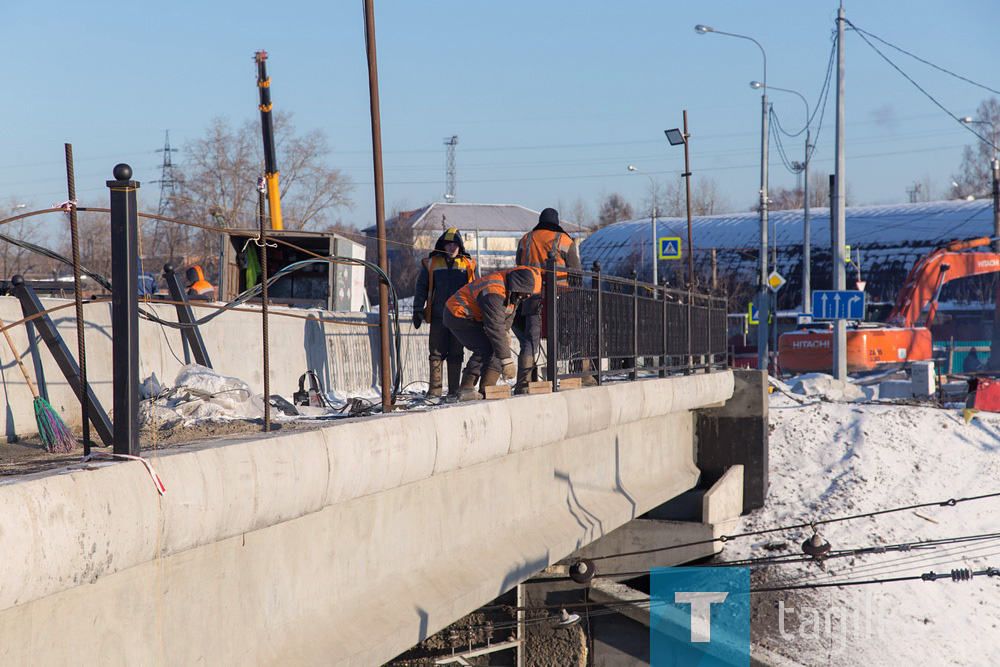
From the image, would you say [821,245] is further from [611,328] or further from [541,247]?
[541,247]

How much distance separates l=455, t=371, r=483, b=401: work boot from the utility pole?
13601 millimetres

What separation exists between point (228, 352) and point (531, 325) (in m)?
2.80

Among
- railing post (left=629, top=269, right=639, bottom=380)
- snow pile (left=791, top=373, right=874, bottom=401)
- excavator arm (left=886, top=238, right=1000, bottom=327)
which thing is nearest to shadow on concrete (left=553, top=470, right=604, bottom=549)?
railing post (left=629, top=269, right=639, bottom=380)

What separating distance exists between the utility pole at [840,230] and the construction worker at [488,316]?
13456 mm

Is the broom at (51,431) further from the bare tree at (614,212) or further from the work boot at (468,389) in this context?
the bare tree at (614,212)

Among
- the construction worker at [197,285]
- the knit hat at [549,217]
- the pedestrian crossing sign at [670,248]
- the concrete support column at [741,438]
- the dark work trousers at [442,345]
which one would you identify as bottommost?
the concrete support column at [741,438]

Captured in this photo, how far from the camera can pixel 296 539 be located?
4.82 m

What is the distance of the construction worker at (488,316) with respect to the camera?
814 cm

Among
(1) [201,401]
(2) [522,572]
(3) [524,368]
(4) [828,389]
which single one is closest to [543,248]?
(3) [524,368]

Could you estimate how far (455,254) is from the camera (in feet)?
31.8

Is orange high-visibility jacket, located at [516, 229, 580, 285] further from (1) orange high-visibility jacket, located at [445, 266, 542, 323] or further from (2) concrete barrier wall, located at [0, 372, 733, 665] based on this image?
(2) concrete barrier wall, located at [0, 372, 733, 665]

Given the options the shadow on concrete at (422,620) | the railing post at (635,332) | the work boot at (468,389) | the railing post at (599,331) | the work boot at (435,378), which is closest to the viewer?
the shadow on concrete at (422,620)

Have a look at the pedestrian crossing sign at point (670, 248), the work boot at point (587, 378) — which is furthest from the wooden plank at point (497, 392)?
the pedestrian crossing sign at point (670, 248)

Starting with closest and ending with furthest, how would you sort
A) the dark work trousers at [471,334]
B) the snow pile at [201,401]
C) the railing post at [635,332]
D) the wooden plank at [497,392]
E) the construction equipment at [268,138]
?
the snow pile at [201,401] → the wooden plank at [497,392] → the dark work trousers at [471,334] → the railing post at [635,332] → the construction equipment at [268,138]
